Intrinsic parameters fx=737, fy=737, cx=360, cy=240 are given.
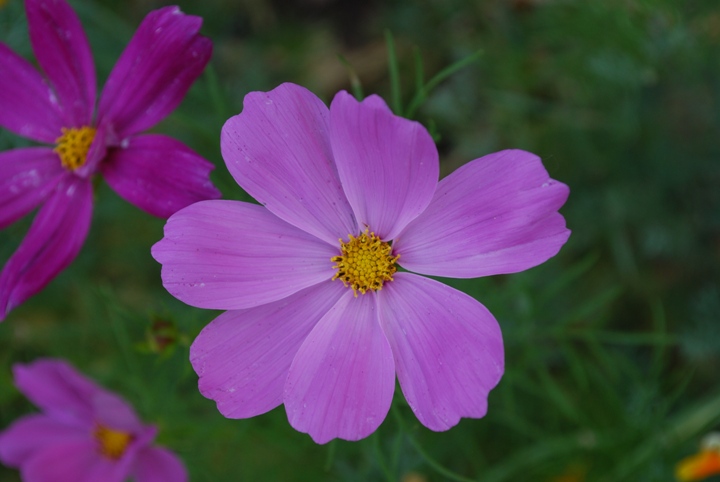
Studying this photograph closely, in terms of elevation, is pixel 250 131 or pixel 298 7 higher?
pixel 298 7

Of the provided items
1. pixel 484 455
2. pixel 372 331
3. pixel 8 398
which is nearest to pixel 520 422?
pixel 484 455

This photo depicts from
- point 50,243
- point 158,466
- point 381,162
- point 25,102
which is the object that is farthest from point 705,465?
point 25,102

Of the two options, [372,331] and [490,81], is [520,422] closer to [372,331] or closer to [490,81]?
[372,331]

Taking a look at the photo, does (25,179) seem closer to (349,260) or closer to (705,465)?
(349,260)

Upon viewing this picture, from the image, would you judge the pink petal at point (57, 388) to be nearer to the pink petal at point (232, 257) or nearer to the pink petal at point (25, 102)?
the pink petal at point (25, 102)

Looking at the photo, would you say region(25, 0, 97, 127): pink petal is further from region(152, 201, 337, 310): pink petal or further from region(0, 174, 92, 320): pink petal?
region(152, 201, 337, 310): pink petal

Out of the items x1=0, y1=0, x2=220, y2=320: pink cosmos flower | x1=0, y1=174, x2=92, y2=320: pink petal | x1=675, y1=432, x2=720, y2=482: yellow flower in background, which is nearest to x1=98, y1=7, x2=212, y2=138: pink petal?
x1=0, y1=0, x2=220, y2=320: pink cosmos flower
